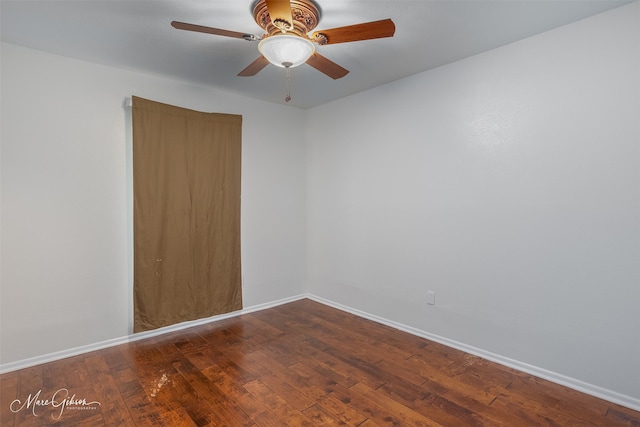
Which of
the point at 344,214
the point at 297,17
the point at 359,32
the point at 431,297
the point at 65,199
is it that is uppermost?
the point at 297,17

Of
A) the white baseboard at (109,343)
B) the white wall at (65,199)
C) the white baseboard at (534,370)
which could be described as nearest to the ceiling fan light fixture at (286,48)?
the white wall at (65,199)

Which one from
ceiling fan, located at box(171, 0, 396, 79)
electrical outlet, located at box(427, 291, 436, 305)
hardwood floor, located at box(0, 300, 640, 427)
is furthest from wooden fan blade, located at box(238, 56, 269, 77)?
electrical outlet, located at box(427, 291, 436, 305)

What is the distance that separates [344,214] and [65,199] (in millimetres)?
2715

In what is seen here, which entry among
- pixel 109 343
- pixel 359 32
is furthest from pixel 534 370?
pixel 109 343

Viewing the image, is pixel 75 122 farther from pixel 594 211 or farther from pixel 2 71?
pixel 594 211

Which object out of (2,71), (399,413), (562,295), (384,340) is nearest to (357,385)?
(399,413)

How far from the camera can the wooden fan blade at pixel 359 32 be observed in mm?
1776

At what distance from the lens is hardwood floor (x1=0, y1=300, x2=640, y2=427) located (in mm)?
1990

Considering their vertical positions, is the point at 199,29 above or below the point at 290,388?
above

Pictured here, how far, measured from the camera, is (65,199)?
2773 millimetres

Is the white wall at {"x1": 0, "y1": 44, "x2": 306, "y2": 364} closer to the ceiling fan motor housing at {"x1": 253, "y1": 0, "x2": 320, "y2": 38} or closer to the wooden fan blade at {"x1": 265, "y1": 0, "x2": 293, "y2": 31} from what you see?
the ceiling fan motor housing at {"x1": 253, "y1": 0, "x2": 320, "y2": 38}

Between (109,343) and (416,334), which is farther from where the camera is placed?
(416,334)

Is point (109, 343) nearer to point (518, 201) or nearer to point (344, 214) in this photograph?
point (344, 214)

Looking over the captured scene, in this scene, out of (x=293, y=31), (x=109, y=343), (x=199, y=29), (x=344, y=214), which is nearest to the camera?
(x=199, y=29)
